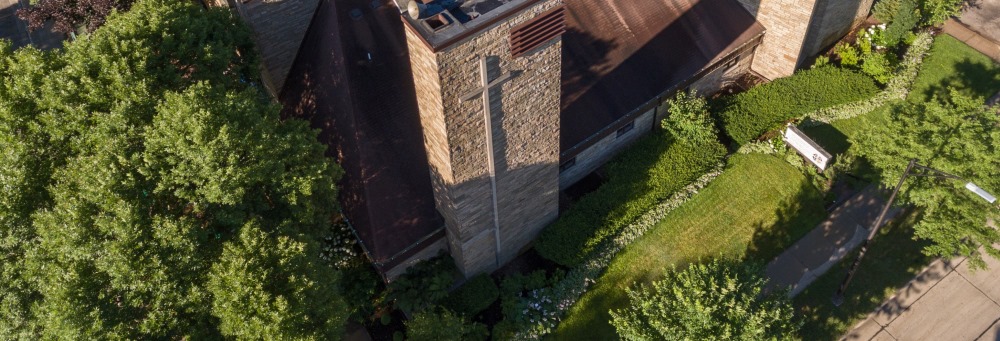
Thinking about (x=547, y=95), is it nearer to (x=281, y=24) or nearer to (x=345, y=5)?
(x=345, y=5)

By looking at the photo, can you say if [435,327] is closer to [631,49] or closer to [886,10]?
[631,49]

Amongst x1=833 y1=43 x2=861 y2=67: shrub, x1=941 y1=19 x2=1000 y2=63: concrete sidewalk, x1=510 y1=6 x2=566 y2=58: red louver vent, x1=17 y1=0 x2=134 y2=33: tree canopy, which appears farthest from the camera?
x1=941 y1=19 x2=1000 y2=63: concrete sidewalk

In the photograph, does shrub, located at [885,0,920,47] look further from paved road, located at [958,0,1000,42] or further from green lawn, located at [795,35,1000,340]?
paved road, located at [958,0,1000,42]

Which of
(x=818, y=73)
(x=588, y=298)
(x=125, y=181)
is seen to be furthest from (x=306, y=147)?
(x=818, y=73)

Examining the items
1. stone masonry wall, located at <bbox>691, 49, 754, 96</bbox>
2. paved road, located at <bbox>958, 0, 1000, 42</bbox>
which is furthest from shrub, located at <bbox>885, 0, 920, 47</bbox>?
stone masonry wall, located at <bbox>691, 49, 754, 96</bbox>

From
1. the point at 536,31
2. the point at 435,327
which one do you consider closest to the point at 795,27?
the point at 536,31

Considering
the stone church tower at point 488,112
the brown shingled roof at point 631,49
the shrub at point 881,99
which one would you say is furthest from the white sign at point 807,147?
the stone church tower at point 488,112
